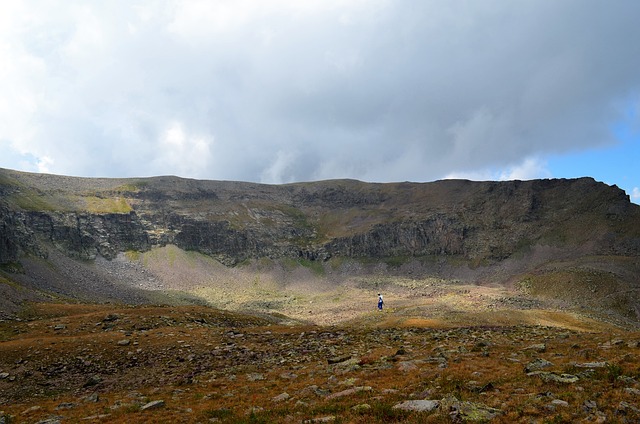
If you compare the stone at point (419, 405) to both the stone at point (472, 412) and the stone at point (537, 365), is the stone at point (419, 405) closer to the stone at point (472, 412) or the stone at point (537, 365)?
the stone at point (472, 412)

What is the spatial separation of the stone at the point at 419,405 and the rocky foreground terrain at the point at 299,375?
0.12 ft

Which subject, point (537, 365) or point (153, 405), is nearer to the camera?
point (153, 405)

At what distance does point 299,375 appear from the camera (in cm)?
2202

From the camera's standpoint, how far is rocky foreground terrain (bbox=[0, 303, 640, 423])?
13398mm

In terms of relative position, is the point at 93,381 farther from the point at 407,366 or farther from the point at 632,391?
the point at 632,391

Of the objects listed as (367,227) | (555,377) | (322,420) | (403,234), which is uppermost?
(367,227)

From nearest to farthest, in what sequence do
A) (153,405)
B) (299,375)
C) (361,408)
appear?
1. (361,408)
2. (153,405)
3. (299,375)

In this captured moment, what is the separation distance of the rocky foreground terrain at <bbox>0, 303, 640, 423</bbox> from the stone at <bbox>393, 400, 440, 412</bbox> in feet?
0.12

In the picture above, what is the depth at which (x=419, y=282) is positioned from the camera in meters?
150

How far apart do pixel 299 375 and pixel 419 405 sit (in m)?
10.1

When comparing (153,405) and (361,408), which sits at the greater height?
(361,408)

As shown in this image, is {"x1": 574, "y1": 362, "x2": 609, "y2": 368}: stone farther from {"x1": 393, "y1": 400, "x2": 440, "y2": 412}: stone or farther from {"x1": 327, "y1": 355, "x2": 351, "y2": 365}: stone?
{"x1": 327, "y1": 355, "x2": 351, "y2": 365}: stone

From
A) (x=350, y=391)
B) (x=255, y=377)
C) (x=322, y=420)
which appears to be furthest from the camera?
(x=255, y=377)

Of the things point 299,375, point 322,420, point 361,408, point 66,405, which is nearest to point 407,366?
point 299,375
